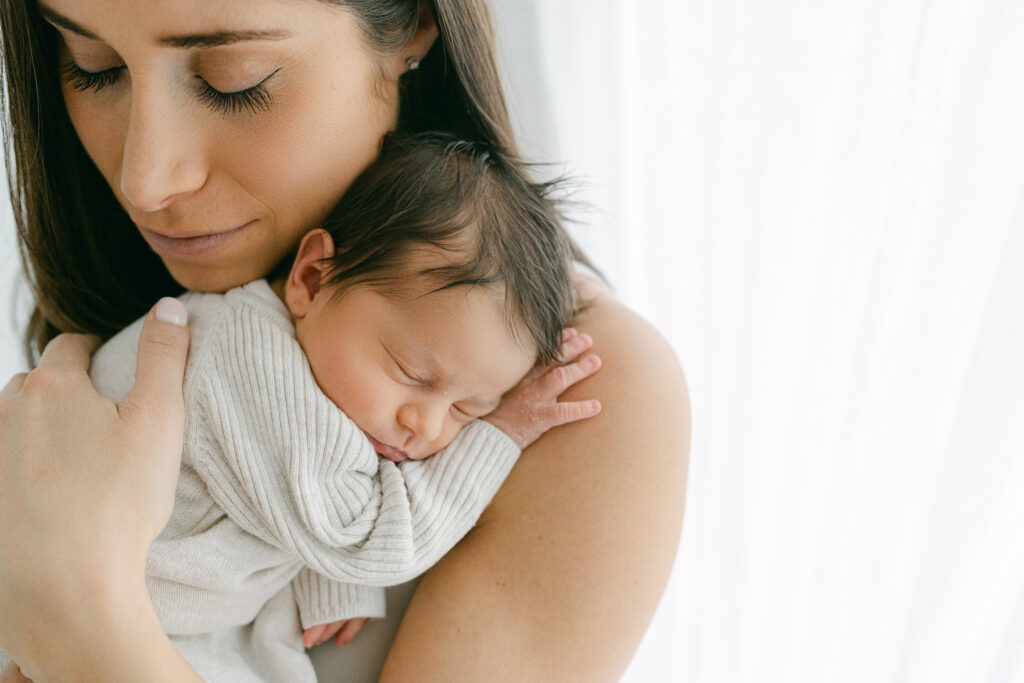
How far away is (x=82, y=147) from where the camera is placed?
54.1 inches

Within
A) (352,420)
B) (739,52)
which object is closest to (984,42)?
(739,52)

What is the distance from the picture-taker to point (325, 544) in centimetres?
106

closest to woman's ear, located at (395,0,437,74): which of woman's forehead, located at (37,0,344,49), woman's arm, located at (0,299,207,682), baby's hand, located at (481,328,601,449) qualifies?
woman's forehead, located at (37,0,344,49)

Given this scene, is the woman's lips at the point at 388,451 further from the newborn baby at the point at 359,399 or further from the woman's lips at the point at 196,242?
the woman's lips at the point at 196,242

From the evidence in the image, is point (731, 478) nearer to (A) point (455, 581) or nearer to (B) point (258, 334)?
(A) point (455, 581)

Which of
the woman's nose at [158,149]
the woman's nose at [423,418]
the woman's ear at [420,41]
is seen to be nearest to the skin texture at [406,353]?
the woman's nose at [423,418]

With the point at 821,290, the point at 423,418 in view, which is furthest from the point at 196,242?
the point at 821,290

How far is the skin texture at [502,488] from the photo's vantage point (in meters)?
1.01

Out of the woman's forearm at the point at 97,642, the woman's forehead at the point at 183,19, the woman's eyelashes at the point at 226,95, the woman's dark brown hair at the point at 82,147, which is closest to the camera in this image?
the woman's forearm at the point at 97,642

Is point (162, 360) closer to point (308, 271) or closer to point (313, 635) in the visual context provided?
point (308, 271)

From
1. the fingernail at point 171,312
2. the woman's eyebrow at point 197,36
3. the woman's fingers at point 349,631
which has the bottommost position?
the woman's fingers at point 349,631

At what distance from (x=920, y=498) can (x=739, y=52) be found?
0.88 meters

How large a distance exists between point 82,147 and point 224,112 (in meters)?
0.42

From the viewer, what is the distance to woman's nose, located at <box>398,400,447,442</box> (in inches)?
44.6
